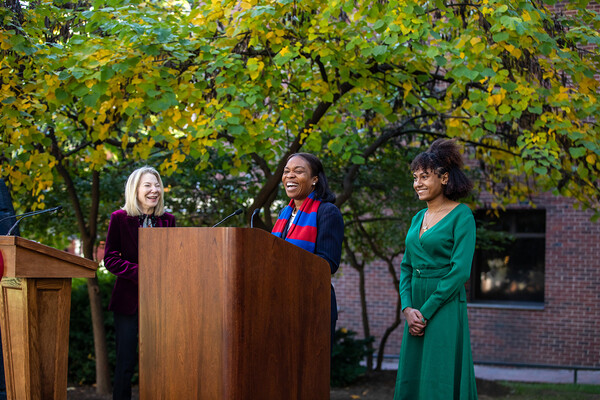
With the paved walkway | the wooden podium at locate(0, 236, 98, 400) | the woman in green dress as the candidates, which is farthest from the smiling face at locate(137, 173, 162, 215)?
the paved walkway

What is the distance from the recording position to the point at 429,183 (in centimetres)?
378

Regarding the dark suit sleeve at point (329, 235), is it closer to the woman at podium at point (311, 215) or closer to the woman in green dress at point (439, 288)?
the woman at podium at point (311, 215)

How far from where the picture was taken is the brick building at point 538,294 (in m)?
11.2

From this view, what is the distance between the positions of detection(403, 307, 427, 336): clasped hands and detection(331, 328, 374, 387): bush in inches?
199

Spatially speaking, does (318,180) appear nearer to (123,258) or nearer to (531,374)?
(123,258)

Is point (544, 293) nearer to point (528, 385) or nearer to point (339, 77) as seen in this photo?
point (528, 385)

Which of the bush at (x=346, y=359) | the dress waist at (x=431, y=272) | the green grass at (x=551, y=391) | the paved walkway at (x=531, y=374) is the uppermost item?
the dress waist at (x=431, y=272)

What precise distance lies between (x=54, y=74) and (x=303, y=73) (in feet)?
8.50

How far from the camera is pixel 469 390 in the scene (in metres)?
3.62

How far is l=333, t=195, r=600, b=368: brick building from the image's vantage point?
11172 mm

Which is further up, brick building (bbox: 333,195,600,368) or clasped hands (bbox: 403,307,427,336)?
clasped hands (bbox: 403,307,427,336)

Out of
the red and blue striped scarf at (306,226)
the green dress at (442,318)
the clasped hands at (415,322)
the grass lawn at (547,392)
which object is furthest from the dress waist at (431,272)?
the grass lawn at (547,392)

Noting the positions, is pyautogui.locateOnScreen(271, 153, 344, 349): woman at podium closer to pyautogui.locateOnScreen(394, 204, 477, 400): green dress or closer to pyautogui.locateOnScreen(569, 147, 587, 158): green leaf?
pyautogui.locateOnScreen(394, 204, 477, 400): green dress

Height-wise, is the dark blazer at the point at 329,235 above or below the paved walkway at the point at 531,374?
above
